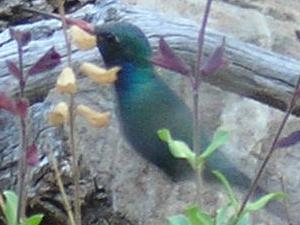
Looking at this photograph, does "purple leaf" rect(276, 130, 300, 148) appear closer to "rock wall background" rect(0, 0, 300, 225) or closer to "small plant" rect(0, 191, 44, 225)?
"small plant" rect(0, 191, 44, 225)

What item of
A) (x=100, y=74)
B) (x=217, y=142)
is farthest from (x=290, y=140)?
(x=100, y=74)

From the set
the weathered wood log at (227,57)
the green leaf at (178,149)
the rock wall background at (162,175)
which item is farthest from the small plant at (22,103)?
the rock wall background at (162,175)

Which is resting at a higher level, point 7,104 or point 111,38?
point 7,104

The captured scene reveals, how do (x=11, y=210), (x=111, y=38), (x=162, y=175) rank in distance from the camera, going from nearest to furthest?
(x=11, y=210), (x=111, y=38), (x=162, y=175)

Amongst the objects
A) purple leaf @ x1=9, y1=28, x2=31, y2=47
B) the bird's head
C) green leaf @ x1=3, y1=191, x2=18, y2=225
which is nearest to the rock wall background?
the bird's head

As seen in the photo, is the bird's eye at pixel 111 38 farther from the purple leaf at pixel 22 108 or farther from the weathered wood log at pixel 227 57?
the purple leaf at pixel 22 108

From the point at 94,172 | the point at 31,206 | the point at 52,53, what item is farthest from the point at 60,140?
the point at 52,53

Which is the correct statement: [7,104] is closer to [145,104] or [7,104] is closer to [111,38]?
[111,38]
